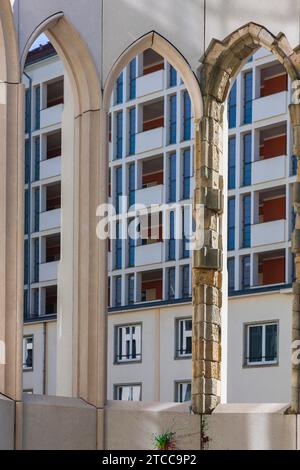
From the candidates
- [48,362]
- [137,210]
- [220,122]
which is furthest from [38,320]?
[220,122]

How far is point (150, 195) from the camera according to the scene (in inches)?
1673

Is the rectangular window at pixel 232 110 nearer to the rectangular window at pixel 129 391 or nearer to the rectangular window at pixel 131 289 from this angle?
the rectangular window at pixel 131 289

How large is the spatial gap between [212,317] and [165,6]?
11.4ft

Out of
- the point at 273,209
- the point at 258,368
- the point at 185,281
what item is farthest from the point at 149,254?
the point at 258,368

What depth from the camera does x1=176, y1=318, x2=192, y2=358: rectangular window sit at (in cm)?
3888

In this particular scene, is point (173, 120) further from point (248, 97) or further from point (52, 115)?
point (52, 115)

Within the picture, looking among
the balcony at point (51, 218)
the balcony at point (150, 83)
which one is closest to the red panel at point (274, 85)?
the balcony at point (150, 83)

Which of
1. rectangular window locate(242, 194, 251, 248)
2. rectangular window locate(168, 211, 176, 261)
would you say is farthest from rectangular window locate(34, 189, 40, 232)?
rectangular window locate(242, 194, 251, 248)

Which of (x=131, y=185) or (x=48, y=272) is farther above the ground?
(x=131, y=185)

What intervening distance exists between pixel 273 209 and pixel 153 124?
5557mm

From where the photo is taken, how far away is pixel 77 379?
16.0m

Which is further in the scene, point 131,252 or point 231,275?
point 131,252

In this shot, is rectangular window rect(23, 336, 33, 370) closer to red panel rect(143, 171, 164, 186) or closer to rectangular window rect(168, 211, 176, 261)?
rectangular window rect(168, 211, 176, 261)
